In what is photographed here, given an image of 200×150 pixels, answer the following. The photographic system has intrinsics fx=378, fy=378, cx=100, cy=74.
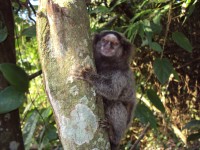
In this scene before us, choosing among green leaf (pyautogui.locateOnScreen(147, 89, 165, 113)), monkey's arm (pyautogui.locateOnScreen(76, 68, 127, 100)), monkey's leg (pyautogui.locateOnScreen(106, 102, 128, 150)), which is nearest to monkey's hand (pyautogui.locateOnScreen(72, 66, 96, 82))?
monkey's arm (pyautogui.locateOnScreen(76, 68, 127, 100))

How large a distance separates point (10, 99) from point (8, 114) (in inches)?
18.2

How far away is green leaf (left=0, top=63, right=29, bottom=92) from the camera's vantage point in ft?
7.99

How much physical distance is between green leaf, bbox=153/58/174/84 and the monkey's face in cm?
45

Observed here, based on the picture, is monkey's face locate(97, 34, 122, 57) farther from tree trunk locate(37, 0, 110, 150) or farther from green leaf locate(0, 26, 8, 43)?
tree trunk locate(37, 0, 110, 150)

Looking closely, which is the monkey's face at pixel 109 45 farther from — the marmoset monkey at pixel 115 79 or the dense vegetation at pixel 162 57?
the dense vegetation at pixel 162 57

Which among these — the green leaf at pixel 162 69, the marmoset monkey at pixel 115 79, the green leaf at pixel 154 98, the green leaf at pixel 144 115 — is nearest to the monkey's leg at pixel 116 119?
the marmoset monkey at pixel 115 79

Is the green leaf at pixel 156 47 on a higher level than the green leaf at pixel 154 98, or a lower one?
higher

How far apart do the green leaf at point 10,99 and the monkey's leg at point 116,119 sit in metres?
0.75

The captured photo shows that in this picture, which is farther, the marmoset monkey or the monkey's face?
the monkey's face

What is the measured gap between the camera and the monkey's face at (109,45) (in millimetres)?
3215

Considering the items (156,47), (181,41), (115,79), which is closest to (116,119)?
(115,79)

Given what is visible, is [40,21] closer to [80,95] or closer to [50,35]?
[50,35]

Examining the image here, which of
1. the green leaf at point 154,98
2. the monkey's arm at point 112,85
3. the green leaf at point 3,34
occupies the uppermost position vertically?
the green leaf at point 3,34

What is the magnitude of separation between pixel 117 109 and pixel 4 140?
89cm
